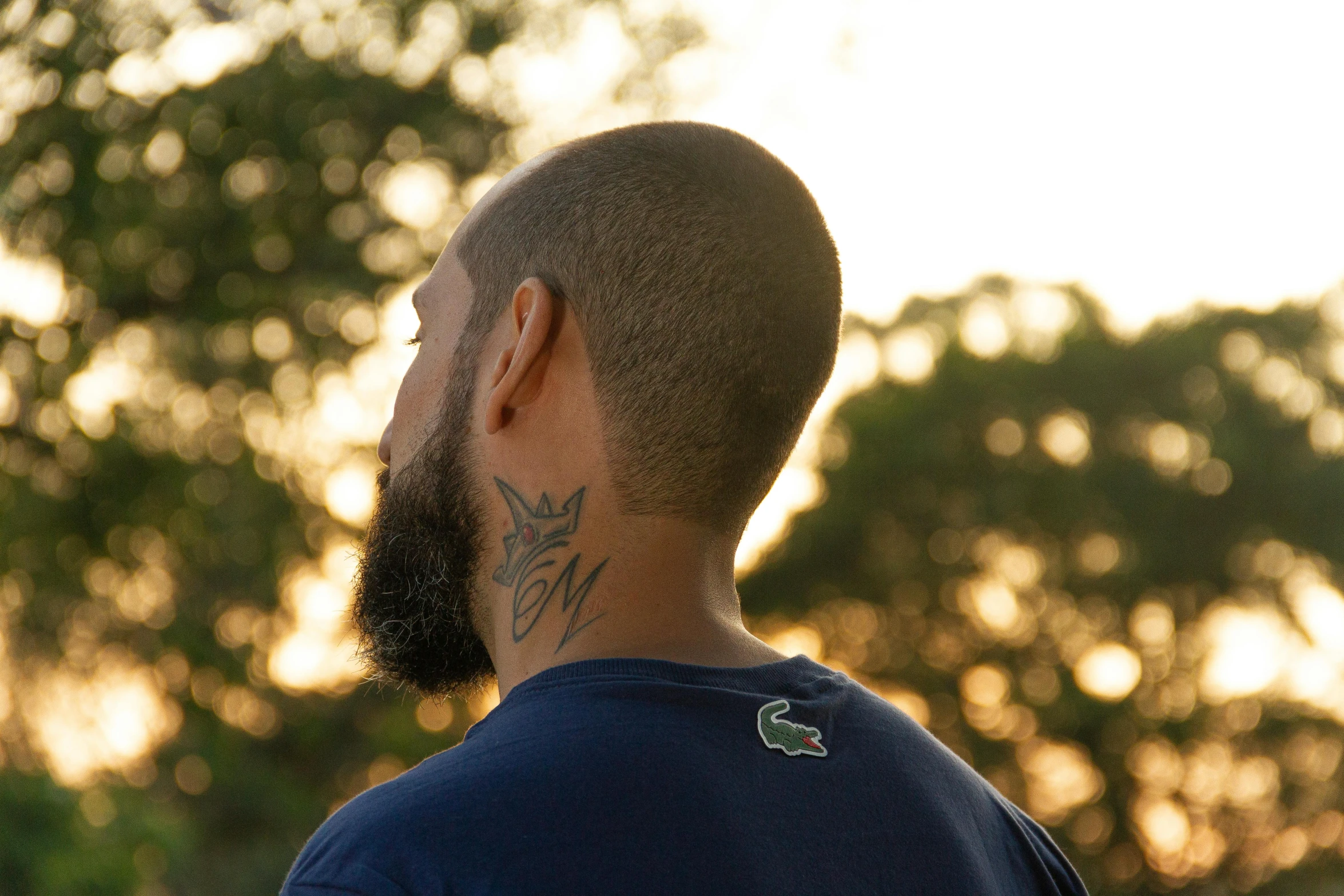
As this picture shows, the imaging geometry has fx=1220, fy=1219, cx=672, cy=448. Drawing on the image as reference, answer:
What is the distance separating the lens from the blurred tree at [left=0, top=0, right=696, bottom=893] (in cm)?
1249

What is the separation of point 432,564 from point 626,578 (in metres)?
0.34

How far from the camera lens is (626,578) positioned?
158cm

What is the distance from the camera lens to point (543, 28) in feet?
45.3

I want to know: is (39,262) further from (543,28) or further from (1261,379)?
(1261,379)

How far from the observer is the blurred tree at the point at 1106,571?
16.8 metres

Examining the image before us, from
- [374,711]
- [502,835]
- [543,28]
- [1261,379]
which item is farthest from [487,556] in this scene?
[1261,379]

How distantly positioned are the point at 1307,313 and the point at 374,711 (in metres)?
14.5

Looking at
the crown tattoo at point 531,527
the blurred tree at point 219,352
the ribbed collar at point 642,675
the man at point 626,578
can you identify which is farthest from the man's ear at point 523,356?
the blurred tree at point 219,352

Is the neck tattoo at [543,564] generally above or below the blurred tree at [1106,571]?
above

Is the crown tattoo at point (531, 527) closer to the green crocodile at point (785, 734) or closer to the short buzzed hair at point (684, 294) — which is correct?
the short buzzed hair at point (684, 294)

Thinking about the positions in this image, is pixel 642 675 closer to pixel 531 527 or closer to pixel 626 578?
pixel 626 578

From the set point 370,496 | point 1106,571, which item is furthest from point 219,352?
point 1106,571

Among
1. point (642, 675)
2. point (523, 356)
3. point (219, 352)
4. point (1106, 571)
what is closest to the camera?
point (642, 675)

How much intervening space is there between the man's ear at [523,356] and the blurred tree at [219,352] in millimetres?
11483
